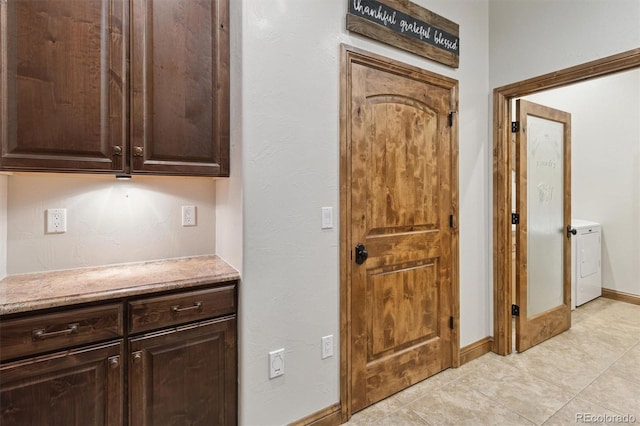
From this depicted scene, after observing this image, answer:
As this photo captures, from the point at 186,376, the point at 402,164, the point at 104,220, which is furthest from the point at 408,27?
the point at 186,376

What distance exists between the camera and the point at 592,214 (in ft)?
14.4

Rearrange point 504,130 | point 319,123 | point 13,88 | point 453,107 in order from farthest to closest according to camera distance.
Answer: point 504,130 → point 453,107 → point 319,123 → point 13,88

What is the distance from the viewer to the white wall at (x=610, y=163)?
3994 millimetres

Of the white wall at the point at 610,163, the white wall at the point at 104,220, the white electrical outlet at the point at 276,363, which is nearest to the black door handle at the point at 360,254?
the white electrical outlet at the point at 276,363

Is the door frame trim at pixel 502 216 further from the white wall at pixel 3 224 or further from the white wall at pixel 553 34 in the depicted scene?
the white wall at pixel 3 224

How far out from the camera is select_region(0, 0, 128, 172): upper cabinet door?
4.32 ft

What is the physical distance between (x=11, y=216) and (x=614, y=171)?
19.1ft

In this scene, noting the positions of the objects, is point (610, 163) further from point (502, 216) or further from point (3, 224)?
point (3, 224)

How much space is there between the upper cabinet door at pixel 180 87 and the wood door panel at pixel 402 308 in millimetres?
1254

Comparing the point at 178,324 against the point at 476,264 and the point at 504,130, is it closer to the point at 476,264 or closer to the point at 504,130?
the point at 476,264

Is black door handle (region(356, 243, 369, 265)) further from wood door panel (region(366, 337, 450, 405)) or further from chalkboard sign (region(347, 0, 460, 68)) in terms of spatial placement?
chalkboard sign (region(347, 0, 460, 68))

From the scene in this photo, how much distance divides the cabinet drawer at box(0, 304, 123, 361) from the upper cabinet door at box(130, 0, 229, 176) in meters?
0.65

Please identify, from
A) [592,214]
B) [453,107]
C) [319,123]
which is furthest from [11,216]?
[592,214]

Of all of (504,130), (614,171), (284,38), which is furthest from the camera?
(614,171)
